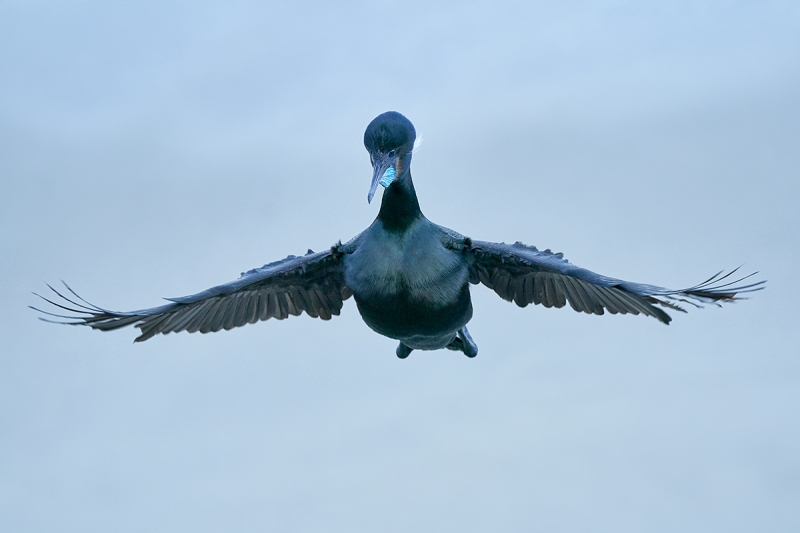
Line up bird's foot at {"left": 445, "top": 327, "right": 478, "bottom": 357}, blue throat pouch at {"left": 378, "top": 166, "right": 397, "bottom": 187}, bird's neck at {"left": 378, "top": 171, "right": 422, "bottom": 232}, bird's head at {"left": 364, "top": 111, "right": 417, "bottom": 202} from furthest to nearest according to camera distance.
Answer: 1. bird's foot at {"left": 445, "top": 327, "right": 478, "bottom": 357}
2. bird's neck at {"left": 378, "top": 171, "right": 422, "bottom": 232}
3. bird's head at {"left": 364, "top": 111, "right": 417, "bottom": 202}
4. blue throat pouch at {"left": 378, "top": 166, "right": 397, "bottom": 187}

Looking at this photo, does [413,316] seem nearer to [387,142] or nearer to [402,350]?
[402,350]

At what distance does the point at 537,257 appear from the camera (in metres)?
9.03

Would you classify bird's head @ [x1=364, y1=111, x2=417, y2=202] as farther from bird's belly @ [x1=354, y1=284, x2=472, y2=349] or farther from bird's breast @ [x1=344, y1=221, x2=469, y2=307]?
bird's belly @ [x1=354, y1=284, x2=472, y2=349]

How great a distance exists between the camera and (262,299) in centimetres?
974

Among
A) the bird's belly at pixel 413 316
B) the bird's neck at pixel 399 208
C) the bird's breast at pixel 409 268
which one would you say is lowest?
the bird's belly at pixel 413 316

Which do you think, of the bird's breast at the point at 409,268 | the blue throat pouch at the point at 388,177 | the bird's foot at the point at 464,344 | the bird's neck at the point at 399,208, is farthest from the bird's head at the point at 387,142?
the bird's foot at the point at 464,344

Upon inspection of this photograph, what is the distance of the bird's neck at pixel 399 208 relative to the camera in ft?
29.0

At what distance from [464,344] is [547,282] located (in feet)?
3.92

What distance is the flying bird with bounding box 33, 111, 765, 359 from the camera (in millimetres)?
8586

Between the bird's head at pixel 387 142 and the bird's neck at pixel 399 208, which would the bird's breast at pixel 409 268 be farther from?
the bird's head at pixel 387 142

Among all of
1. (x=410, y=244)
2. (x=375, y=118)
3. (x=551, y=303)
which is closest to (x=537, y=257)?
(x=551, y=303)

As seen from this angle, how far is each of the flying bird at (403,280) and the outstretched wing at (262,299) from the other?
0.03 ft

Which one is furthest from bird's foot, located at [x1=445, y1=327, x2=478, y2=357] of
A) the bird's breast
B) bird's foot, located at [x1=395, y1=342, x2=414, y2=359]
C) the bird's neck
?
the bird's neck

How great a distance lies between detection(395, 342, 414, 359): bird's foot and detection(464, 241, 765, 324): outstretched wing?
3.52 ft
